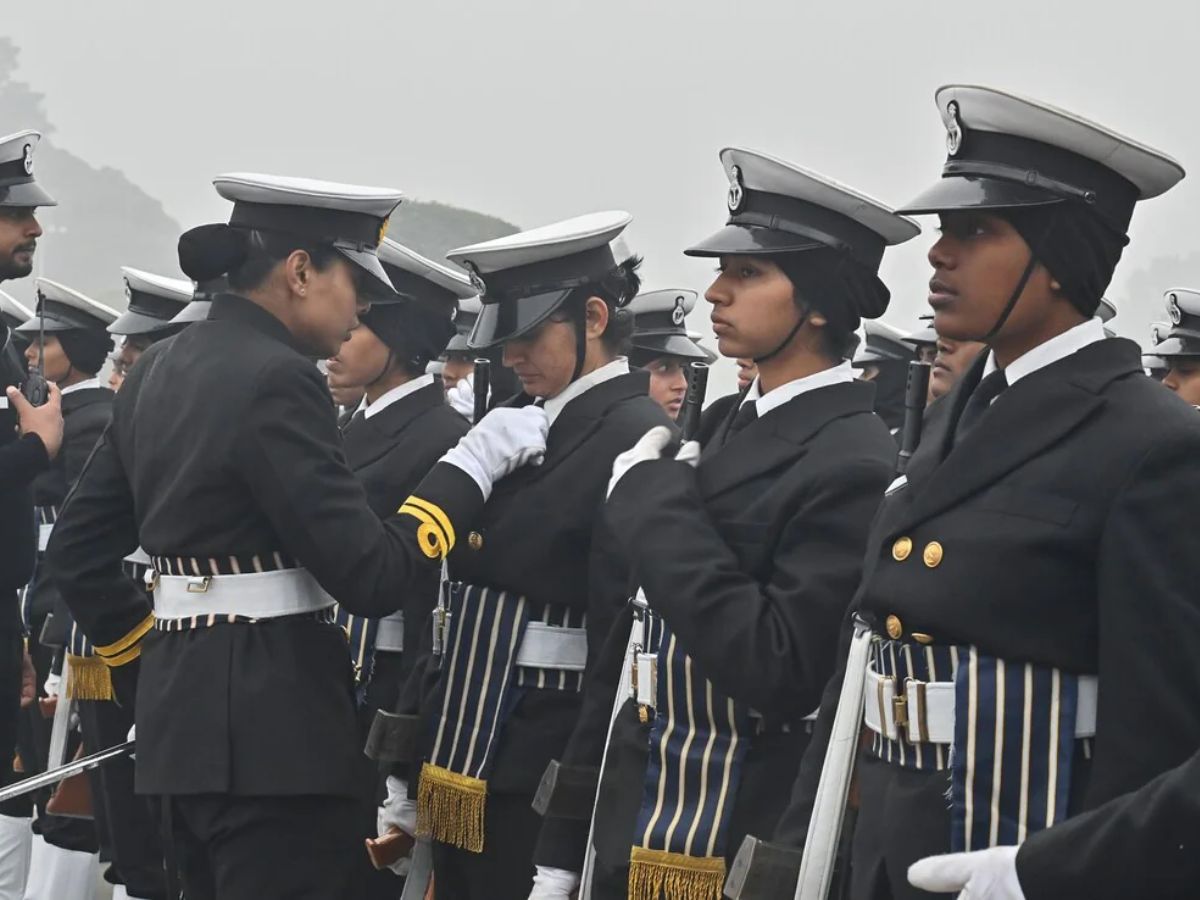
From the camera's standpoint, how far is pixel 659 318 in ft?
23.4

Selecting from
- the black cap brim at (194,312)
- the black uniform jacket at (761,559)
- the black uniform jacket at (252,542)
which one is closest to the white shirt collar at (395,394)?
the black cap brim at (194,312)

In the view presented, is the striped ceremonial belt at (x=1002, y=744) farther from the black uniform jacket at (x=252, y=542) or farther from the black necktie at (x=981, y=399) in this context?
the black uniform jacket at (x=252, y=542)

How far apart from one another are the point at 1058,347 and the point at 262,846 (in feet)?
6.45

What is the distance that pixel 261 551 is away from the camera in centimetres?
368

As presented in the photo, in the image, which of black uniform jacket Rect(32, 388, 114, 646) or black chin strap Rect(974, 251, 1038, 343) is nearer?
black chin strap Rect(974, 251, 1038, 343)

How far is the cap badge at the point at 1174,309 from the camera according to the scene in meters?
5.59

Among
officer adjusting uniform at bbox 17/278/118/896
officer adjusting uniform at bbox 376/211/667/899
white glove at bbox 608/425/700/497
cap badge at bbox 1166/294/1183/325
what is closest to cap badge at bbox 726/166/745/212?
white glove at bbox 608/425/700/497

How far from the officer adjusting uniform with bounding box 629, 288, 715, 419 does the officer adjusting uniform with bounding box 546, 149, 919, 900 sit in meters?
3.39

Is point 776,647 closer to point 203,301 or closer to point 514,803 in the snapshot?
point 514,803

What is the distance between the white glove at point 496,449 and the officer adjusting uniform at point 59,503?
2071 millimetres

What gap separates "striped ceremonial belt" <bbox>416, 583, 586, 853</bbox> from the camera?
3.99 meters

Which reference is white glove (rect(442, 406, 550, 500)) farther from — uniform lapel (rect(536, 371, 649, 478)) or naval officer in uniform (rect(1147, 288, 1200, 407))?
naval officer in uniform (rect(1147, 288, 1200, 407))

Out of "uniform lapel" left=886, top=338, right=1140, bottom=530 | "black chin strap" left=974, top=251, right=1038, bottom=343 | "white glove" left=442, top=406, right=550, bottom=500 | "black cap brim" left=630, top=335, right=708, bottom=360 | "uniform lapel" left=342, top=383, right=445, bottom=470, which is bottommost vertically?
"uniform lapel" left=886, top=338, right=1140, bottom=530

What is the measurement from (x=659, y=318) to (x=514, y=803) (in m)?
3.43
